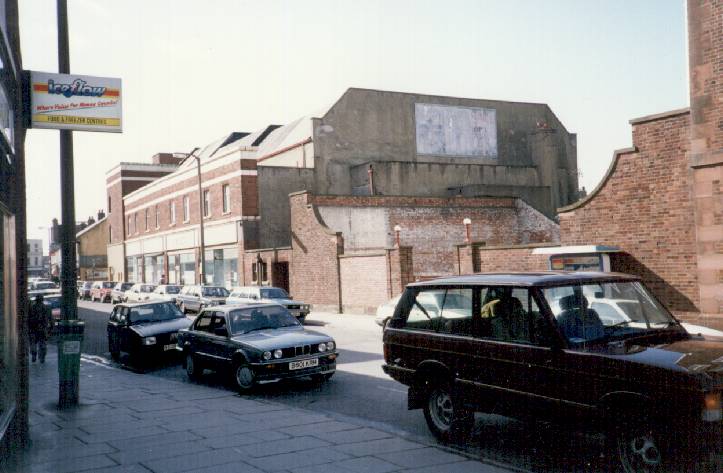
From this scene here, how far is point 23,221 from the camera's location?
8.36 meters

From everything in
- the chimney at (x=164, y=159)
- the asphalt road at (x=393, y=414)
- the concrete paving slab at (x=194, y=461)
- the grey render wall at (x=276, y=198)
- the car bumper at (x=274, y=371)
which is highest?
the chimney at (x=164, y=159)

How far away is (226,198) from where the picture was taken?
41.1 metres

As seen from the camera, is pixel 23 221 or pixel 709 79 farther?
pixel 709 79

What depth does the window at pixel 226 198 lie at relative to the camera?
40.7m

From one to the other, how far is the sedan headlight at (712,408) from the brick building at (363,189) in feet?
74.8

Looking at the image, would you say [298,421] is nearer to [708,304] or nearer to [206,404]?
[206,404]

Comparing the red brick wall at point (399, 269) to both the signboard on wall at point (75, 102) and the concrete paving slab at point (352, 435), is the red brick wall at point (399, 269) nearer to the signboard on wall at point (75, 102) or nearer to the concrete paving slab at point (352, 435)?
the signboard on wall at point (75, 102)

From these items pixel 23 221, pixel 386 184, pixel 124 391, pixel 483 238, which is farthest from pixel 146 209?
pixel 23 221

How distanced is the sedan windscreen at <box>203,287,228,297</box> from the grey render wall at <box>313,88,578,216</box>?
11.6m

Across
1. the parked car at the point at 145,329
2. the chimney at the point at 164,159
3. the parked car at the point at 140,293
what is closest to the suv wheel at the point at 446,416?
the parked car at the point at 145,329

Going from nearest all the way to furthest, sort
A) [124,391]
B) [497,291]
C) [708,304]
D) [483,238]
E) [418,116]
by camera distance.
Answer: [497,291], [124,391], [708,304], [483,238], [418,116]

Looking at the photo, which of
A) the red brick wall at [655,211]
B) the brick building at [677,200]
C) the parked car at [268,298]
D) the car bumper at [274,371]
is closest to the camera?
the car bumper at [274,371]

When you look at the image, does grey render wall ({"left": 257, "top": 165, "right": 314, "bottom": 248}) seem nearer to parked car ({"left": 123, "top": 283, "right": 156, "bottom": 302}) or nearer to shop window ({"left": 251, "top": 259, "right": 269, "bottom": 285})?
shop window ({"left": 251, "top": 259, "right": 269, "bottom": 285})

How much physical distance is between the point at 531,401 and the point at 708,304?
36.7ft
